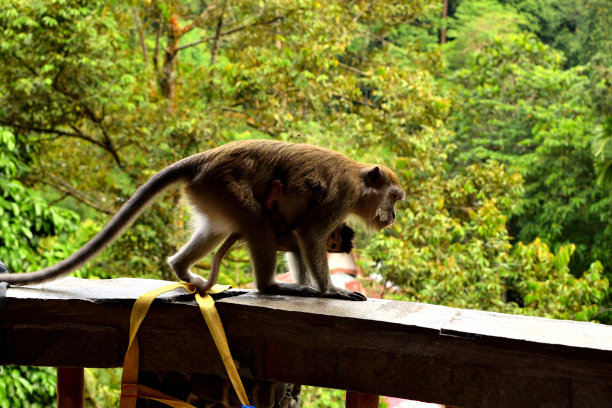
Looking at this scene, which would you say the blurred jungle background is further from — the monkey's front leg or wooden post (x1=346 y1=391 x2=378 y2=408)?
wooden post (x1=346 y1=391 x2=378 y2=408)

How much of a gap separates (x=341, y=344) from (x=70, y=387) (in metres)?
0.82

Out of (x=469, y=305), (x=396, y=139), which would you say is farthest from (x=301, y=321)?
(x=396, y=139)

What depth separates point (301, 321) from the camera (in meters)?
1.64

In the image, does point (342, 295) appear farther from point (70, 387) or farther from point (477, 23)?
point (477, 23)

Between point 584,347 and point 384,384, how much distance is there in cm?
45

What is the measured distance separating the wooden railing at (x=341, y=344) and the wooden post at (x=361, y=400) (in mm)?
52

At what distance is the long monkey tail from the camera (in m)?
1.92

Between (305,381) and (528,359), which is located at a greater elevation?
(528,359)

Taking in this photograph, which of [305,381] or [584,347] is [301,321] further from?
[584,347]

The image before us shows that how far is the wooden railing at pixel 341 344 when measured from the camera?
1402 millimetres

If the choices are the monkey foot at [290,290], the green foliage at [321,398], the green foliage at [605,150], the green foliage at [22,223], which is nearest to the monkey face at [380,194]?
the monkey foot at [290,290]

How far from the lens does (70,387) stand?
1.86m

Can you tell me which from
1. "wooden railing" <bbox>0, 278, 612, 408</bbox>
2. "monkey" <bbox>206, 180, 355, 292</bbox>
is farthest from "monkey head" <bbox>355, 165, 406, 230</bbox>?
"wooden railing" <bbox>0, 278, 612, 408</bbox>

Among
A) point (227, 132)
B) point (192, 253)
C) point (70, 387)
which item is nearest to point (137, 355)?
point (70, 387)
